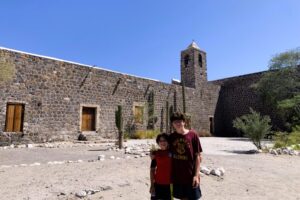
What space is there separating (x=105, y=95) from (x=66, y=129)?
3.03 meters

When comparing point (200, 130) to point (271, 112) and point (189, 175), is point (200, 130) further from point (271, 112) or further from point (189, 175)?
point (189, 175)

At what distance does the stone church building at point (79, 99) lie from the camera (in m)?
11.2

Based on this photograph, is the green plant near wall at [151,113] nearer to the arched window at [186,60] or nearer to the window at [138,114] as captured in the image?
the window at [138,114]

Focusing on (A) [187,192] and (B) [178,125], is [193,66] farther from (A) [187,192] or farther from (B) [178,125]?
(A) [187,192]

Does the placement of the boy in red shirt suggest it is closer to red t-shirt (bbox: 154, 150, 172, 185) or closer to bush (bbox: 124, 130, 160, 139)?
red t-shirt (bbox: 154, 150, 172, 185)

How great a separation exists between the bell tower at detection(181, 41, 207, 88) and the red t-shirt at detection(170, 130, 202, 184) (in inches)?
739

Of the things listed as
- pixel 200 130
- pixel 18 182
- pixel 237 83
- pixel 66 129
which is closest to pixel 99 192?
pixel 18 182

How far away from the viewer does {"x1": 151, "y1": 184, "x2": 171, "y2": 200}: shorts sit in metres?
2.88

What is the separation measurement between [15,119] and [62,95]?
7.79 feet

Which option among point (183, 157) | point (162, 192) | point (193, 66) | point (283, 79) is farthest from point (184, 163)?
point (193, 66)

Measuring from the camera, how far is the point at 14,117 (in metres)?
11.2

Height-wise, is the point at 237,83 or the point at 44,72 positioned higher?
the point at 237,83

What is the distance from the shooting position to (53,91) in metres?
12.5

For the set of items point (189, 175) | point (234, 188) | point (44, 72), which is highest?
point (44, 72)
